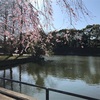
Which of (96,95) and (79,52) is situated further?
(79,52)

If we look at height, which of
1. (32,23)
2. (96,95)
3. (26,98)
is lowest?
(96,95)

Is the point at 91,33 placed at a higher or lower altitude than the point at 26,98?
higher

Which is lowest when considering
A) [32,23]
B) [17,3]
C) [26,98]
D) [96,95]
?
[96,95]

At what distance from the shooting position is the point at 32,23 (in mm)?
3723

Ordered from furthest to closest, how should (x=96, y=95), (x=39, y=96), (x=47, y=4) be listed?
(x=96, y=95)
(x=39, y=96)
(x=47, y=4)

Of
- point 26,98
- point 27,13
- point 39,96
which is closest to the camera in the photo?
point 27,13

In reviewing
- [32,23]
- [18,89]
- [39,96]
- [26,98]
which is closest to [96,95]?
[39,96]

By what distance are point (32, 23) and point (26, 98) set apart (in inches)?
145

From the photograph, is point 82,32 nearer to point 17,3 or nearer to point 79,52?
point 79,52

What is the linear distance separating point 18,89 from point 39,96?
91.5 inches

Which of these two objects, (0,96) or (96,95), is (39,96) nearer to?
(96,95)

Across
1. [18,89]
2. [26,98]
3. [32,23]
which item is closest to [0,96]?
[26,98]

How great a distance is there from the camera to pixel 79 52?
61.2 m

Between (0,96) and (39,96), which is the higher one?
(0,96)
